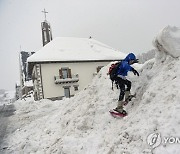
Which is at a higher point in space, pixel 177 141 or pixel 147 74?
pixel 147 74

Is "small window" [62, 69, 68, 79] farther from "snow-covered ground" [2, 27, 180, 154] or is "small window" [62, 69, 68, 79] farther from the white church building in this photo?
"snow-covered ground" [2, 27, 180, 154]

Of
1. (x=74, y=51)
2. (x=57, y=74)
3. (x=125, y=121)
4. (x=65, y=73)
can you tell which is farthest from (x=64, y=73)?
(x=125, y=121)

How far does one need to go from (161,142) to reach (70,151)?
245 centimetres

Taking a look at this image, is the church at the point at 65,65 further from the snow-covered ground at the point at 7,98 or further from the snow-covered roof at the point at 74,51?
the snow-covered ground at the point at 7,98

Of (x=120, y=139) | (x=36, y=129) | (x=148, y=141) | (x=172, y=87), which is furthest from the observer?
(x=36, y=129)

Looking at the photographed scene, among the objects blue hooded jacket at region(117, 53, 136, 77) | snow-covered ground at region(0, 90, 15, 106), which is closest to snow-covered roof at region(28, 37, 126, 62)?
blue hooded jacket at region(117, 53, 136, 77)

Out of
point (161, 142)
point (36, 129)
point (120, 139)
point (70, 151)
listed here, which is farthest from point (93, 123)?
point (36, 129)

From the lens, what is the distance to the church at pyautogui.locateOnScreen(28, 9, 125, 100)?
98.9 feet

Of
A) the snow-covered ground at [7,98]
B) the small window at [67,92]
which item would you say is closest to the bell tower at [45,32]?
the small window at [67,92]

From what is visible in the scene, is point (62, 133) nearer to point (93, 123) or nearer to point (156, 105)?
point (93, 123)

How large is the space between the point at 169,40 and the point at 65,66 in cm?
2566

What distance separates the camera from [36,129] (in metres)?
9.36

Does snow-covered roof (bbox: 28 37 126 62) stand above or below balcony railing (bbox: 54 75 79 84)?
above

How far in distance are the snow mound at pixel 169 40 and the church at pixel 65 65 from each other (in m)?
24.1
